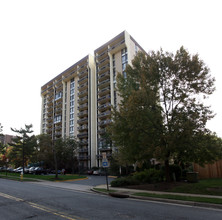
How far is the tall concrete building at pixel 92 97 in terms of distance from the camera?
5444 cm

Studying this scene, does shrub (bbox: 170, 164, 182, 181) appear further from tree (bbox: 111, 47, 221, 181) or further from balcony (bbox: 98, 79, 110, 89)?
balcony (bbox: 98, 79, 110, 89)

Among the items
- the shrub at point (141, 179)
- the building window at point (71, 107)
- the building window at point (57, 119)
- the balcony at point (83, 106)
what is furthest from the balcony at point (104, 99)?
the shrub at point (141, 179)

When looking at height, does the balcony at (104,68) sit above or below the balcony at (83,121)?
above

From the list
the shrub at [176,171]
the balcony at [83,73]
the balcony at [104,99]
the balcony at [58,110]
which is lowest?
the shrub at [176,171]

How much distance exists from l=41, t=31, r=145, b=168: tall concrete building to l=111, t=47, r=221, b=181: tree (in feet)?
109

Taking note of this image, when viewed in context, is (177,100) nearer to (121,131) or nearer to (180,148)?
(180,148)

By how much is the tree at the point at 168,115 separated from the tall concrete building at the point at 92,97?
109ft

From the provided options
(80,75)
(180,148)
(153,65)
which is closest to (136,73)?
(153,65)

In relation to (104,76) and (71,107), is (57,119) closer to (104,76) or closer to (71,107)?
(71,107)

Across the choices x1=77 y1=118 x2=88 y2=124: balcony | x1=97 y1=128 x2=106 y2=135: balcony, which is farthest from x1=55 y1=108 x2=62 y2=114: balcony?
x1=97 y1=128 x2=106 y2=135: balcony

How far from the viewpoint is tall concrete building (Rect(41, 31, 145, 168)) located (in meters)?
54.4

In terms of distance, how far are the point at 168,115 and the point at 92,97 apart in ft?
156

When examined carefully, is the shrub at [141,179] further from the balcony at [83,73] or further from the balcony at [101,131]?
the balcony at [83,73]

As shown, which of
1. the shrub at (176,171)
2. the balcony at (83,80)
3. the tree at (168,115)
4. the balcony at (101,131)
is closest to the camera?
the tree at (168,115)
